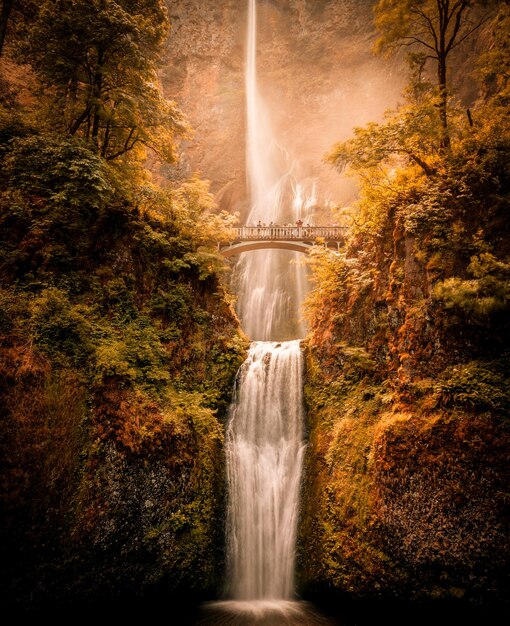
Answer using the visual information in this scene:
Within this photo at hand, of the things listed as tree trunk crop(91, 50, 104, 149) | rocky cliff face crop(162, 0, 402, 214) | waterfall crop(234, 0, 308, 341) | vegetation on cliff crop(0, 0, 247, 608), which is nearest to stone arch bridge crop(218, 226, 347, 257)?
waterfall crop(234, 0, 308, 341)

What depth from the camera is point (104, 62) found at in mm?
10148

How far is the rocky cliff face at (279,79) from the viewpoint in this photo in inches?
1325

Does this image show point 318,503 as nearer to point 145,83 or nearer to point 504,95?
point 504,95

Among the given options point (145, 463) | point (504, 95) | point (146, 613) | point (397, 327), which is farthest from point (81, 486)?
point (504, 95)

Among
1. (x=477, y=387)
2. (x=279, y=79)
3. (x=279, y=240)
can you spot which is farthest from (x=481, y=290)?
(x=279, y=79)

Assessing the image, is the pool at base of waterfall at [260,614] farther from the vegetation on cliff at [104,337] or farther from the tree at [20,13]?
the tree at [20,13]

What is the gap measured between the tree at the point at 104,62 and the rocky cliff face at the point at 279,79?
21952mm

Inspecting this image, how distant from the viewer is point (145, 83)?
423 inches

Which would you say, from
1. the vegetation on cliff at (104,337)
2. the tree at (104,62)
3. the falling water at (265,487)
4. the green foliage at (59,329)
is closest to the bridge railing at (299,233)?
the vegetation on cliff at (104,337)

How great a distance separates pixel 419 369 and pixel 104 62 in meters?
12.9

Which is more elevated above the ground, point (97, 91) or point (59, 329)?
point (97, 91)

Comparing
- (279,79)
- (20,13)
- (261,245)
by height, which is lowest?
(261,245)

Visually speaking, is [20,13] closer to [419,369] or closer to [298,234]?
[298,234]

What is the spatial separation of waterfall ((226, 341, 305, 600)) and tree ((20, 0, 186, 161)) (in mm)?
9176
